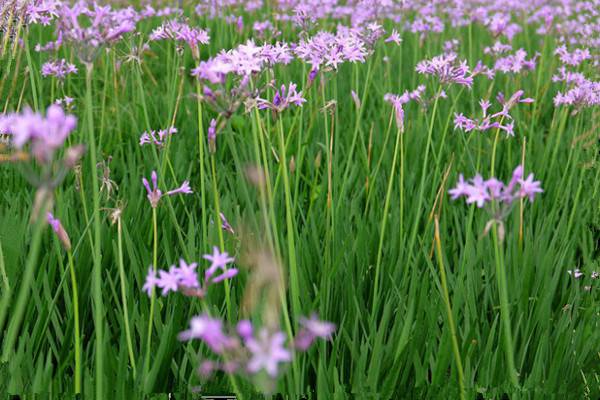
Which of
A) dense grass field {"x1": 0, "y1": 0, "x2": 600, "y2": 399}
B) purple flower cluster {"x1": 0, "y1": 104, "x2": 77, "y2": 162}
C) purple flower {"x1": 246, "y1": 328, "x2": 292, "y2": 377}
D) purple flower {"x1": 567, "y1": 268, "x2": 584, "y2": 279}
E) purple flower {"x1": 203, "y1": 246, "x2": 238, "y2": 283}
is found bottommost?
purple flower {"x1": 567, "y1": 268, "x2": 584, "y2": 279}

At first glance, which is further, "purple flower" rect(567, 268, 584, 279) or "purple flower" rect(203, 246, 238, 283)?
"purple flower" rect(567, 268, 584, 279)

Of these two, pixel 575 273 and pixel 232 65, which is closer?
pixel 232 65

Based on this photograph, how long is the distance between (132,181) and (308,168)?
25.9 inches

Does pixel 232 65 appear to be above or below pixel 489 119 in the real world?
above

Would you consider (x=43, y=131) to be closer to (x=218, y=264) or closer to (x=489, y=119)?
(x=218, y=264)

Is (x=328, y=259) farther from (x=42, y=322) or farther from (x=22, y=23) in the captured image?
(x=22, y=23)

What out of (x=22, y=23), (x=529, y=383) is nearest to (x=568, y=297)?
(x=529, y=383)

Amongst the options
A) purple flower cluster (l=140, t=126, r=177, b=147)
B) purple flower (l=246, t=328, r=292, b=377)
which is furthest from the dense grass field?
purple flower cluster (l=140, t=126, r=177, b=147)

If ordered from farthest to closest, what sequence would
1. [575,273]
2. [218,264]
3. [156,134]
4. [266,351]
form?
[156,134]
[575,273]
[218,264]
[266,351]

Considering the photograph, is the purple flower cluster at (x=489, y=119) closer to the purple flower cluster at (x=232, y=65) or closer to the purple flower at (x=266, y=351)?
the purple flower cluster at (x=232, y=65)

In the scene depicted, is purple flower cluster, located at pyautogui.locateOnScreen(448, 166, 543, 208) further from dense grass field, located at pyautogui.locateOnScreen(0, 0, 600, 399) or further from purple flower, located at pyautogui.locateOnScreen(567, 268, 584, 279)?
purple flower, located at pyautogui.locateOnScreen(567, 268, 584, 279)

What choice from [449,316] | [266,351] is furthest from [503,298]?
[266,351]

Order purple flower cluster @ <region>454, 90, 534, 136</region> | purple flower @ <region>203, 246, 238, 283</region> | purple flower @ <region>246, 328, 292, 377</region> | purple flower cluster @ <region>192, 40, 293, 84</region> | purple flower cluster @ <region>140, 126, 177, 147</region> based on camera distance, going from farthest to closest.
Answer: purple flower cluster @ <region>140, 126, 177, 147</region> < purple flower cluster @ <region>454, 90, 534, 136</region> < purple flower cluster @ <region>192, 40, 293, 84</region> < purple flower @ <region>203, 246, 238, 283</region> < purple flower @ <region>246, 328, 292, 377</region>

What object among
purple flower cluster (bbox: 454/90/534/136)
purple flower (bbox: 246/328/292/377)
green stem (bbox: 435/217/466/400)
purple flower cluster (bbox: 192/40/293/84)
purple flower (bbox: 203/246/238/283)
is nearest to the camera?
purple flower (bbox: 246/328/292/377)
